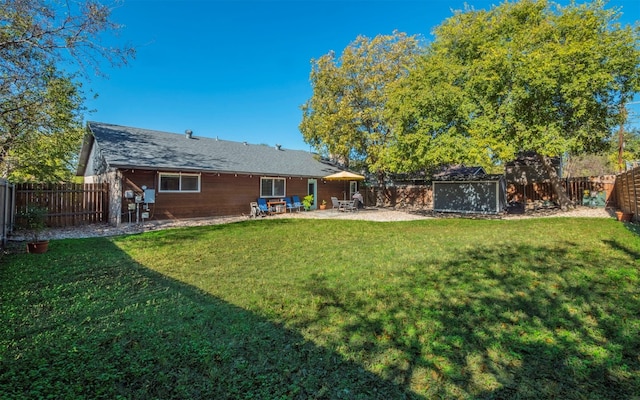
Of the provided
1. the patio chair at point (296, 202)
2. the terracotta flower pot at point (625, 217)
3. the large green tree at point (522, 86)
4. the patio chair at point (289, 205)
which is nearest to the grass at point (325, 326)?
the terracotta flower pot at point (625, 217)

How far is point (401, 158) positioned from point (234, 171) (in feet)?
27.2

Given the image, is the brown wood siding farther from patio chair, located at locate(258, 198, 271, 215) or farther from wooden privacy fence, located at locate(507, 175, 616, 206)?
wooden privacy fence, located at locate(507, 175, 616, 206)

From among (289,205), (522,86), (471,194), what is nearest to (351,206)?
(289,205)

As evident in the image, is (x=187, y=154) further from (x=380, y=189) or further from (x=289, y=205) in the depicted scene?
(x=380, y=189)

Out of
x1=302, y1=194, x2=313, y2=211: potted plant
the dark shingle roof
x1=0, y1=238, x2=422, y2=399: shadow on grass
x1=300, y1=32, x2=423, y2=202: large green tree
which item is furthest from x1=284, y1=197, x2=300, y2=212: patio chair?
x1=0, y1=238, x2=422, y2=399: shadow on grass

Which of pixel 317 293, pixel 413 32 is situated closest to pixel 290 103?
pixel 413 32

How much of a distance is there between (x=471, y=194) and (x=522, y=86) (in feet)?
19.4

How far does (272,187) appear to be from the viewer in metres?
17.5

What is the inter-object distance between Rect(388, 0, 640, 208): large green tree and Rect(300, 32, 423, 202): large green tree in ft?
15.1

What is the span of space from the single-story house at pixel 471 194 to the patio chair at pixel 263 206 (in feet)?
31.5

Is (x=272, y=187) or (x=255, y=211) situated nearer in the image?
(x=255, y=211)

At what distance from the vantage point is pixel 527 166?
1984cm

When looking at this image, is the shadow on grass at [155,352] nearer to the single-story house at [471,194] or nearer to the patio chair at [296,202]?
the patio chair at [296,202]

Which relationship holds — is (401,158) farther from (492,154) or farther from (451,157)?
(492,154)
